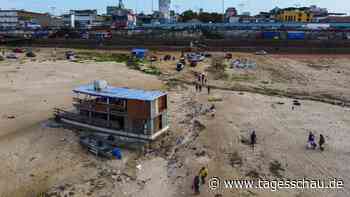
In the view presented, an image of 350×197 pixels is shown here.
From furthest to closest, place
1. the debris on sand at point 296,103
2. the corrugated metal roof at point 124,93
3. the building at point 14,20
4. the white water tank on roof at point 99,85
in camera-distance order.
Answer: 1. the building at point 14,20
2. the debris on sand at point 296,103
3. the white water tank on roof at point 99,85
4. the corrugated metal roof at point 124,93

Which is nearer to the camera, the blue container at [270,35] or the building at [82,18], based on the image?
the blue container at [270,35]

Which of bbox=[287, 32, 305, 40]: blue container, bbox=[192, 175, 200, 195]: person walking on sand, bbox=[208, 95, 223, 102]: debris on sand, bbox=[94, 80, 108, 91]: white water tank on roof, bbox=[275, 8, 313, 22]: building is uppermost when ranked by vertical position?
bbox=[275, 8, 313, 22]: building

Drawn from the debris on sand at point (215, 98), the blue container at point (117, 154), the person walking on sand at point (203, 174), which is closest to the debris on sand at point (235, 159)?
the person walking on sand at point (203, 174)

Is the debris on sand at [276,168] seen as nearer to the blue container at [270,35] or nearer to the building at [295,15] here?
the blue container at [270,35]

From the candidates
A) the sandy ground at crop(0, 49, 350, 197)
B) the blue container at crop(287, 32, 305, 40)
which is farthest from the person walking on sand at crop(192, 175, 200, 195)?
the blue container at crop(287, 32, 305, 40)

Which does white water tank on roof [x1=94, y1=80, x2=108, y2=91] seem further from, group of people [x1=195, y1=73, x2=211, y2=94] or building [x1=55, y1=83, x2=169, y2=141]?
group of people [x1=195, y1=73, x2=211, y2=94]

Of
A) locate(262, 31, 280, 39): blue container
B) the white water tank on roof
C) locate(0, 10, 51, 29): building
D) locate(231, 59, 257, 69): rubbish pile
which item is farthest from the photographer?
locate(0, 10, 51, 29): building
